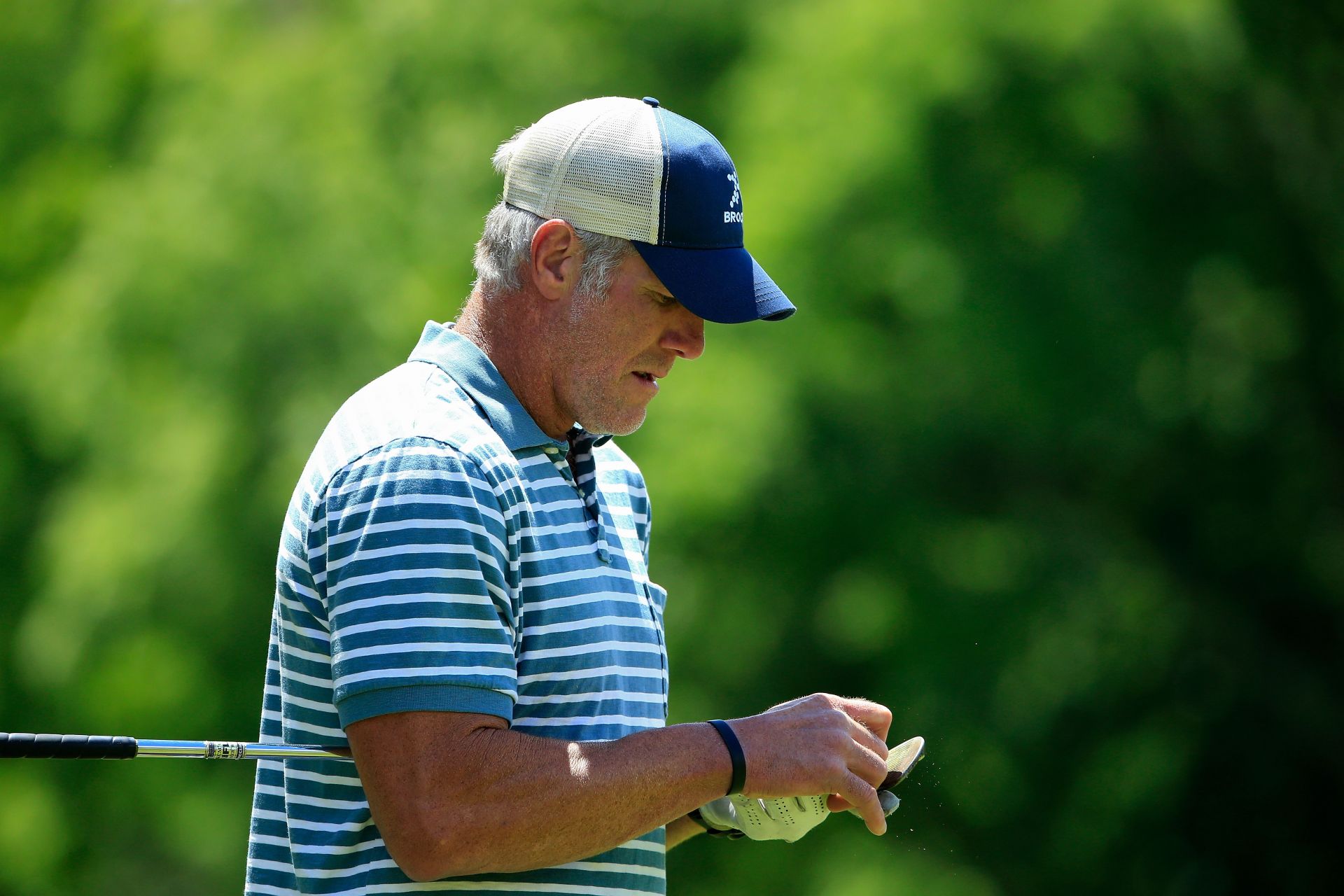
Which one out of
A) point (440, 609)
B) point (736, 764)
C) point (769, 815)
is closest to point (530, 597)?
point (440, 609)

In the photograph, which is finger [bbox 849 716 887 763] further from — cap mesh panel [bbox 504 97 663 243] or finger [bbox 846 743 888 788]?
cap mesh panel [bbox 504 97 663 243]

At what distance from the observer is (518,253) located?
6.65 ft

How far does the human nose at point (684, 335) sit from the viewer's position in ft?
6.72

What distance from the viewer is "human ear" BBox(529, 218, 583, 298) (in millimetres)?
1984

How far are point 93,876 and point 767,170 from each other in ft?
16.6

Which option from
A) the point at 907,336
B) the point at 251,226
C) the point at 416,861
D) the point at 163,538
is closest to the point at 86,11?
the point at 251,226

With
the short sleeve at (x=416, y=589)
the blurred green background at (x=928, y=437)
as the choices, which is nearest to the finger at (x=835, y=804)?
the short sleeve at (x=416, y=589)

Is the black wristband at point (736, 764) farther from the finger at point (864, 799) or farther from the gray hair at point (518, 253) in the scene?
the gray hair at point (518, 253)

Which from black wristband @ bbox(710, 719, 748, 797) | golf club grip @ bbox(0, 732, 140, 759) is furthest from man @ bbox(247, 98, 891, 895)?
golf club grip @ bbox(0, 732, 140, 759)

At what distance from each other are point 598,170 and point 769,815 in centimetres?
92

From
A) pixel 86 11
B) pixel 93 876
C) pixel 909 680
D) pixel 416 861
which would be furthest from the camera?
pixel 86 11

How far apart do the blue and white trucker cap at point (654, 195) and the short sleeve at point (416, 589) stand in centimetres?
41

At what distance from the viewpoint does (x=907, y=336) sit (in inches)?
275

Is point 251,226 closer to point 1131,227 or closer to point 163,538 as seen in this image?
point 163,538
